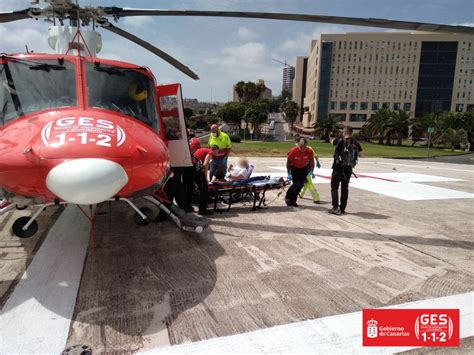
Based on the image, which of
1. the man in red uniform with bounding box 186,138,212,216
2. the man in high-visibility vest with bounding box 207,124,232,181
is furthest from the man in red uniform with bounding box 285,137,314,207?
the man in red uniform with bounding box 186,138,212,216

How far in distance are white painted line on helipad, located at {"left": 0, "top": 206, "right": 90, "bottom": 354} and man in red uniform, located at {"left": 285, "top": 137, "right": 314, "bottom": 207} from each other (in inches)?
170

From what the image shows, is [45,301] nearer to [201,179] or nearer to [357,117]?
[201,179]

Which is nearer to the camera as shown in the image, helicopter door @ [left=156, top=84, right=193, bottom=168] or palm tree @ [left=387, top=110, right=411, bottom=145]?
helicopter door @ [left=156, top=84, right=193, bottom=168]

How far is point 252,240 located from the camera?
502cm

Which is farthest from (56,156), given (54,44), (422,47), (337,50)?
(422,47)

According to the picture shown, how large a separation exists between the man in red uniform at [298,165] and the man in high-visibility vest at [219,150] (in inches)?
61.6

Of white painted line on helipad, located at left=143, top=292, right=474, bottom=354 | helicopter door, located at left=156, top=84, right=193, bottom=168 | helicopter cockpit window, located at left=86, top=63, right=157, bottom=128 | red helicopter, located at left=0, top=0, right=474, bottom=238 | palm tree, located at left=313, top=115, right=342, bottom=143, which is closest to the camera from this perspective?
white painted line on helipad, located at left=143, top=292, right=474, bottom=354

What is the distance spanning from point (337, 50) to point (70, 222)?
308 feet

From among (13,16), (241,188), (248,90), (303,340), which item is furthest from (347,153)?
(248,90)

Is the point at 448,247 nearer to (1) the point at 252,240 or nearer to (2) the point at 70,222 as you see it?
(1) the point at 252,240

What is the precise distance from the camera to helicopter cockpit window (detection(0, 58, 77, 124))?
375 centimetres

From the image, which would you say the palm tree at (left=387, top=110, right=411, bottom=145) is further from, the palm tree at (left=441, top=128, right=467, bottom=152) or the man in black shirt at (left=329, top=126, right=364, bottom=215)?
the man in black shirt at (left=329, top=126, right=364, bottom=215)

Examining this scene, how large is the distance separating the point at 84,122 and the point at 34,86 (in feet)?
4.03

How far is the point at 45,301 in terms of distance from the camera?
314cm
